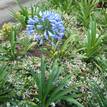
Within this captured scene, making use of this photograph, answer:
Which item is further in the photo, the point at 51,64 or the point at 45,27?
the point at 51,64

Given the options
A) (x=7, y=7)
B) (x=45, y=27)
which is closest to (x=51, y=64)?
(x=45, y=27)

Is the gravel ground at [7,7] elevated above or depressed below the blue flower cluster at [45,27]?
below

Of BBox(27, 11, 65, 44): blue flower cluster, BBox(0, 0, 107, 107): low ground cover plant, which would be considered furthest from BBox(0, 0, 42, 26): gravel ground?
BBox(27, 11, 65, 44): blue flower cluster

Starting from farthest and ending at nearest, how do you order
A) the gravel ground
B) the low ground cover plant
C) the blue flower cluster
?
the gravel ground < the blue flower cluster < the low ground cover plant

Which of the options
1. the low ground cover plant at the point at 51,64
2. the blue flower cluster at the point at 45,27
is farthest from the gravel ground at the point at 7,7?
the blue flower cluster at the point at 45,27

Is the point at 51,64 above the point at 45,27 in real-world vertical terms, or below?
below

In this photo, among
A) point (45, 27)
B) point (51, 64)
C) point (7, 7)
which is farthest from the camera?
point (7, 7)

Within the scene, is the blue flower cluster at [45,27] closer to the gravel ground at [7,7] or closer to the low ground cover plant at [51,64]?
the low ground cover plant at [51,64]

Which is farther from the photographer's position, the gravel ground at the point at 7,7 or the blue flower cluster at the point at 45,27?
the gravel ground at the point at 7,7

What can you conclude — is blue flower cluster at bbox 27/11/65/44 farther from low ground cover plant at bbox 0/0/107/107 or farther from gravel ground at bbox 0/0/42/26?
gravel ground at bbox 0/0/42/26

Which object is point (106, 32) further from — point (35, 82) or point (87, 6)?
point (35, 82)

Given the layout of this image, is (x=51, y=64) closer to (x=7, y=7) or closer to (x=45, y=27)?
(x=45, y=27)

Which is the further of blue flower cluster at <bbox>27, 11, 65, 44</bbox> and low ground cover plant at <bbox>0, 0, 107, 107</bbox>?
blue flower cluster at <bbox>27, 11, 65, 44</bbox>
